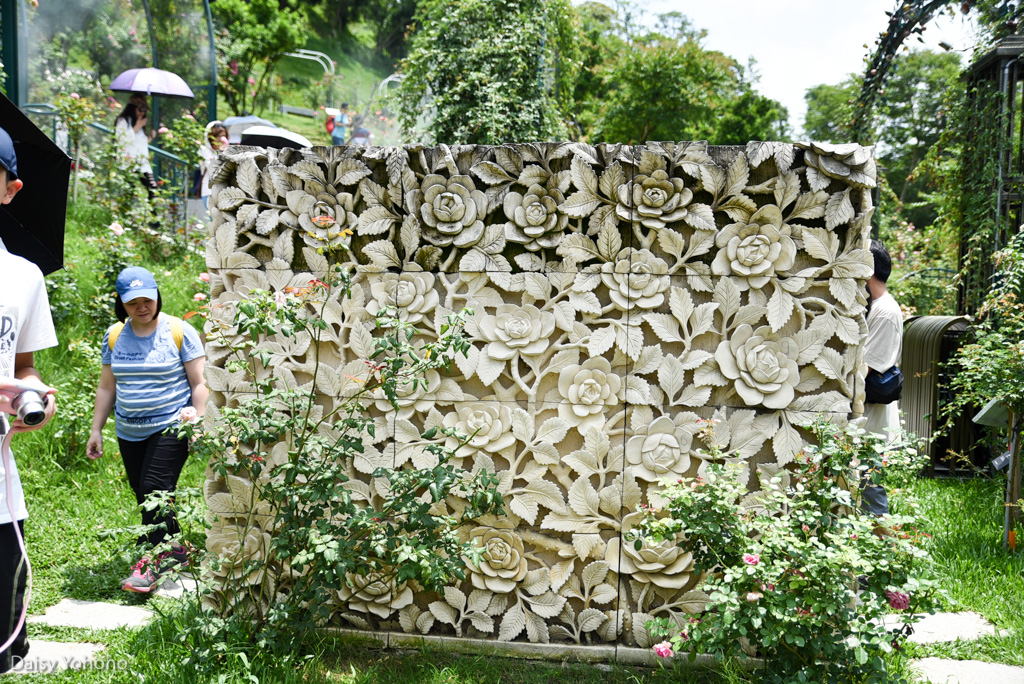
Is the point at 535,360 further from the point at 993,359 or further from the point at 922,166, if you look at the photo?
the point at 922,166

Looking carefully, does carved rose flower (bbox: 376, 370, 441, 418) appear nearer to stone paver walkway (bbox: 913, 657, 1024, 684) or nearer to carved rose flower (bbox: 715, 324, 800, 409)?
carved rose flower (bbox: 715, 324, 800, 409)

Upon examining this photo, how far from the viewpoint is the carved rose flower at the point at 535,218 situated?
2.94m

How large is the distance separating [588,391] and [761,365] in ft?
2.38

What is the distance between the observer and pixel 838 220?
280cm

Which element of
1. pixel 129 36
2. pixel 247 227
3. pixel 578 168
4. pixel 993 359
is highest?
pixel 129 36

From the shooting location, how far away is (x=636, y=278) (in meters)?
2.91

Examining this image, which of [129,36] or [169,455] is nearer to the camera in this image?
[169,455]

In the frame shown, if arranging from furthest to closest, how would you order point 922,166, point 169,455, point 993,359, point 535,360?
point 922,166 → point 993,359 → point 169,455 → point 535,360

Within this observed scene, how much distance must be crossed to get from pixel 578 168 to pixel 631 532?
5.14ft

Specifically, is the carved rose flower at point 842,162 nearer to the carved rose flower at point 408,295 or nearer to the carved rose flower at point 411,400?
the carved rose flower at point 408,295

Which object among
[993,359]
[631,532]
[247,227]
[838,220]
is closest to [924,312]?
[993,359]

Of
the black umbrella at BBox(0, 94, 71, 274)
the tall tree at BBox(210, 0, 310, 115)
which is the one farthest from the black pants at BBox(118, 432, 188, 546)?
the tall tree at BBox(210, 0, 310, 115)

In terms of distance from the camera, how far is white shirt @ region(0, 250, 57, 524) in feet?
6.46

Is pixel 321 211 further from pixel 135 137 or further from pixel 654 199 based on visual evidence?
pixel 135 137
